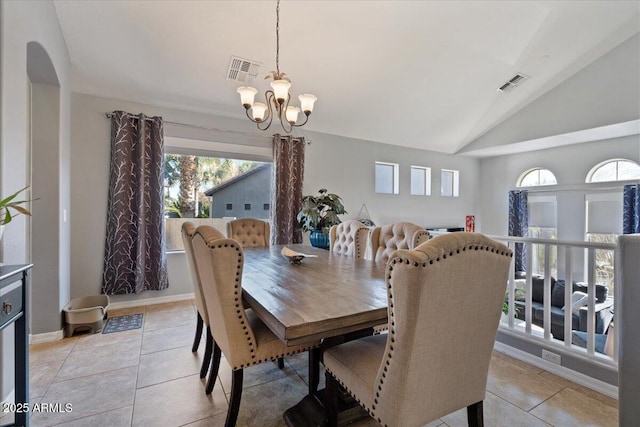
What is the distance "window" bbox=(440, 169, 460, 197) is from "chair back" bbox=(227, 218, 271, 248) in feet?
15.0

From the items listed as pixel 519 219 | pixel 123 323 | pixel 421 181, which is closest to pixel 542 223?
pixel 519 219

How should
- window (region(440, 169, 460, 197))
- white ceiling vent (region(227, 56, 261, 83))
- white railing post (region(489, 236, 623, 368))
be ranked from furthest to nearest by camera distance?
window (region(440, 169, 460, 197)) → white ceiling vent (region(227, 56, 261, 83)) → white railing post (region(489, 236, 623, 368))

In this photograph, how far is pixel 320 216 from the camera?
423cm

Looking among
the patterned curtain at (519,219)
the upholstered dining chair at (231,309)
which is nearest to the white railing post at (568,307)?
the upholstered dining chair at (231,309)

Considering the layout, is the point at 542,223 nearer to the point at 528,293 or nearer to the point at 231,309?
the point at 528,293

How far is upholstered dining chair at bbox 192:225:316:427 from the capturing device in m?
1.36

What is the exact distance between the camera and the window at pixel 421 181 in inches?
240

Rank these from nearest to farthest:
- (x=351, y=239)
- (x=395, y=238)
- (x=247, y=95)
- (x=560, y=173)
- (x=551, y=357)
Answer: (x=551, y=357) → (x=247, y=95) → (x=395, y=238) → (x=351, y=239) → (x=560, y=173)

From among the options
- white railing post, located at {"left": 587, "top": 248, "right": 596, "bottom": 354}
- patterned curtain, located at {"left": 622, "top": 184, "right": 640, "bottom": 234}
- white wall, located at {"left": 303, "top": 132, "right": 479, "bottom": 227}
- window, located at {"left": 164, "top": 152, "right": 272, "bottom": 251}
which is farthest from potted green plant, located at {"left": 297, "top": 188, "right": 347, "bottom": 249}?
patterned curtain, located at {"left": 622, "top": 184, "right": 640, "bottom": 234}

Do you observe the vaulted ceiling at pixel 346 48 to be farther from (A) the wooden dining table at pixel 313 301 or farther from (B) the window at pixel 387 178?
(A) the wooden dining table at pixel 313 301

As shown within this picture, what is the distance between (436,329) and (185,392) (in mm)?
1736

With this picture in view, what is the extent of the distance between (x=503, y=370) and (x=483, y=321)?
5.00 ft

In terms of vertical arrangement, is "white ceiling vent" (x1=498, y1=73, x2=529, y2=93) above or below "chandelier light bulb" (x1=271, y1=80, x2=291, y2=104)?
above

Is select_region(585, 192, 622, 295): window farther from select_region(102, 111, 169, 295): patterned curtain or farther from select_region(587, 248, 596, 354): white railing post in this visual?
Answer: select_region(102, 111, 169, 295): patterned curtain
